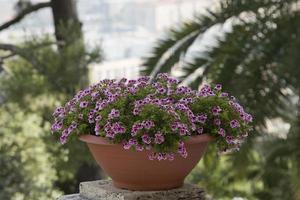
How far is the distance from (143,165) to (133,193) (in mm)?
111

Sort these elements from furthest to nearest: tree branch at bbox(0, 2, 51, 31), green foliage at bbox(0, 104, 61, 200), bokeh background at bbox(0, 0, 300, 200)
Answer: tree branch at bbox(0, 2, 51, 31), green foliage at bbox(0, 104, 61, 200), bokeh background at bbox(0, 0, 300, 200)

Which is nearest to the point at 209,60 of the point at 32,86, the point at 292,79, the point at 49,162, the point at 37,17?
the point at 292,79

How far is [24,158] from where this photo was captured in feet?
25.1

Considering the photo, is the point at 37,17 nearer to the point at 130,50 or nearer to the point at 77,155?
the point at 130,50

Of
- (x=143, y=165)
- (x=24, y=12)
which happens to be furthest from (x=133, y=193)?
(x=24, y=12)

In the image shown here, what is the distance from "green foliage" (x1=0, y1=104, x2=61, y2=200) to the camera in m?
7.36

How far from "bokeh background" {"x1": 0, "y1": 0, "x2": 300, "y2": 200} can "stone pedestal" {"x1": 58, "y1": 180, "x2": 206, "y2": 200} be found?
2.31 meters

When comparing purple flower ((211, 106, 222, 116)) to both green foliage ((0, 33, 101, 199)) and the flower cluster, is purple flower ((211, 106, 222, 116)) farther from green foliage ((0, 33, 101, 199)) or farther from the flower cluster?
green foliage ((0, 33, 101, 199))

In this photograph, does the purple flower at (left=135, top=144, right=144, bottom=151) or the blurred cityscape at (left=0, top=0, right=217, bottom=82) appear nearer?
the purple flower at (left=135, top=144, right=144, bottom=151)

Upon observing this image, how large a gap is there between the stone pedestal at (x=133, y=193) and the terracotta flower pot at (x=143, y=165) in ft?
0.08

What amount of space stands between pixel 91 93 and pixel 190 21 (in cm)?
360

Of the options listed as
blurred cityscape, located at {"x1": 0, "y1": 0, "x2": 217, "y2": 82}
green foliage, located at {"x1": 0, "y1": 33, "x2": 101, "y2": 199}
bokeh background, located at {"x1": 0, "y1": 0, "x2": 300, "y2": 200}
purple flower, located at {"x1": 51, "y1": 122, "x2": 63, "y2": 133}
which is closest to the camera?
purple flower, located at {"x1": 51, "y1": 122, "x2": 63, "y2": 133}

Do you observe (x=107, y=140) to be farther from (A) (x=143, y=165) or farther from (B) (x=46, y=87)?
(B) (x=46, y=87)

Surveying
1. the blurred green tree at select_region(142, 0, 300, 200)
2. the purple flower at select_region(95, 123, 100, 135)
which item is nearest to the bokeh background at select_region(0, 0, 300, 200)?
the blurred green tree at select_region(142, 0, 300, 200)
